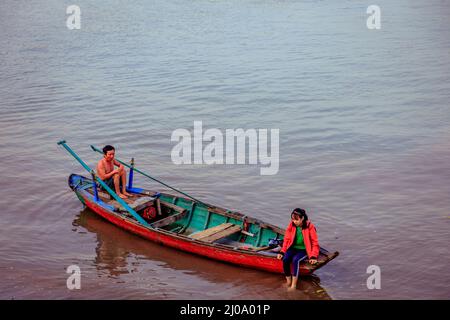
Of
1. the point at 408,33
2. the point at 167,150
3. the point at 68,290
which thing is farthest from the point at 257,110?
the point at 408,33

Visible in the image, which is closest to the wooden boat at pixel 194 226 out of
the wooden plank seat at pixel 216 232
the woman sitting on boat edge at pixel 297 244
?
the wooden plank seat at pixel 216 232

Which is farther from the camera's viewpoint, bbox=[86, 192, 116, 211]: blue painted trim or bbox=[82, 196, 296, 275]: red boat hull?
bbox=[86, 192, 116, 211]: blue painted trim

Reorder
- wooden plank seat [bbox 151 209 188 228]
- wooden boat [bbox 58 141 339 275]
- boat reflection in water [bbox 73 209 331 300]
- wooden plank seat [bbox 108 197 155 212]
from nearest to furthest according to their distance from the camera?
boat reflection in water [bbox 73 209 331 300]
wooden boat [bbox 58 141 339 275]
wooden plank seat [bbox 151 209 188 228]
wooden plank seat [bbox 108 197 155 212]

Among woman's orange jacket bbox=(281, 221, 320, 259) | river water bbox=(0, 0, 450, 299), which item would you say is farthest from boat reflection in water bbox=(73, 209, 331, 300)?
woman's orange jacket bbox=(281, 221, 320, 259)

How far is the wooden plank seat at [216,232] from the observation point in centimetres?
1026

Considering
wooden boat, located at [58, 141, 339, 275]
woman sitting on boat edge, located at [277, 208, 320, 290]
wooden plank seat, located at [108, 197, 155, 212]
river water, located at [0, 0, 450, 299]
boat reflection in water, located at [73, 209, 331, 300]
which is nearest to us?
woman sitting on boat edge, located at [277, 208, 320, 290]

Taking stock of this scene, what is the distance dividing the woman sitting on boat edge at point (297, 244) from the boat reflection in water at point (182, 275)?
1.30 ft

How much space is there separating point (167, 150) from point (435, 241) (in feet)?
24.4

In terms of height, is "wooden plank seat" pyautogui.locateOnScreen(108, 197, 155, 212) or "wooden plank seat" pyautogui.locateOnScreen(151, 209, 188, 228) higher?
"wooden plank seat" pyautogui.locateOnScreen(108, 197, 155, 212)

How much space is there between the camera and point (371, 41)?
27766mm

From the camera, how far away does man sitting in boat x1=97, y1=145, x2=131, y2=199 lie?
11.5m

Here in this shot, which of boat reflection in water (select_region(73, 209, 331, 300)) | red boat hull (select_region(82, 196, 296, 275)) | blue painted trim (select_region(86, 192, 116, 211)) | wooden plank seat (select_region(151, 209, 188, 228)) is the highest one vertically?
blue painted trim (select_region(86, 192, 116, 211))

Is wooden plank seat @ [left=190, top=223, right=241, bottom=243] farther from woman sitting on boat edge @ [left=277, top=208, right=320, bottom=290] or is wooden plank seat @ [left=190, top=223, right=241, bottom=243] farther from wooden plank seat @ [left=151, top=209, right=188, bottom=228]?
woman sitting on boat edge @ [left=277, top=208, right=320, bottom=290]
